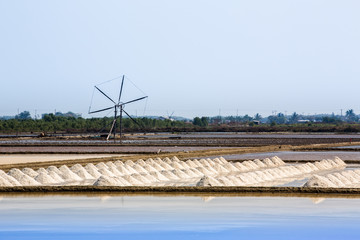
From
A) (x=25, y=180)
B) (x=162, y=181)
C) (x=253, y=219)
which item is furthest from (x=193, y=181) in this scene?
(x=253, y=219)

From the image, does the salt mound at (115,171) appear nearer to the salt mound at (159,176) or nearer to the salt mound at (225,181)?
the salt mound at (159,176)

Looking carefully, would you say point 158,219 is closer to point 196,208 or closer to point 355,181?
point 196,208

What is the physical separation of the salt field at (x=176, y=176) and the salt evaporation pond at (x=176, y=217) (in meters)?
3.00

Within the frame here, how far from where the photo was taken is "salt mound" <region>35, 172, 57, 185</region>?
1706 centimetres

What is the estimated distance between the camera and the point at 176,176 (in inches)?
763

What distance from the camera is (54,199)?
1261cm

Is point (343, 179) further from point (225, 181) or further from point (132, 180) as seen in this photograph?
point (132, 180)

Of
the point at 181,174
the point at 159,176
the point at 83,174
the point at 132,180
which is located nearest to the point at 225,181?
the point at 132,180

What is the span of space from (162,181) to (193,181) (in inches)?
31.9

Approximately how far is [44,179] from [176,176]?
3.90 metres

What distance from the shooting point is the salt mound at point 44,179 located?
56.0ft

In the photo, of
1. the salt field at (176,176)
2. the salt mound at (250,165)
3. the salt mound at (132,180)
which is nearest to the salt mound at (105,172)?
the salt field at (176,176)

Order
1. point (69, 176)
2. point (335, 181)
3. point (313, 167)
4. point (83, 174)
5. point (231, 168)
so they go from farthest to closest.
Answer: point (313, 167) < point (231, 168) < point (83, 174) < point (69, 176) < point (335, 181)

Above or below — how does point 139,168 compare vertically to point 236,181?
above
